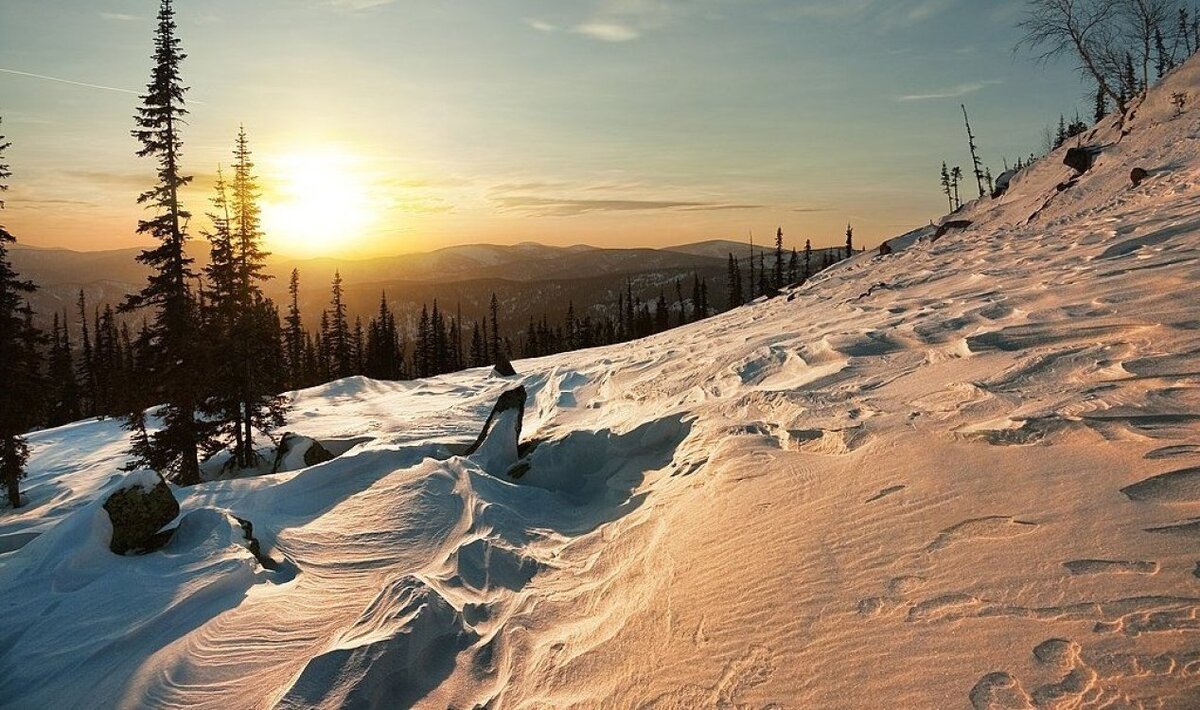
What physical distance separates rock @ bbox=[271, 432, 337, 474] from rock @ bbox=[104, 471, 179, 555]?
8202 millimetres

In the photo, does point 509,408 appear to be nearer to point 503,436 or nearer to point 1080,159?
point 503,436

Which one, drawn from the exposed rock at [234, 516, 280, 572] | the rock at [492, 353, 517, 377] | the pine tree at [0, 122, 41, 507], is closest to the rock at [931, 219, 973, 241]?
the rock at [492, 353, 517, 377]

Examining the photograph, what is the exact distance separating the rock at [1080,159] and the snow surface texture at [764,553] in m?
17.8

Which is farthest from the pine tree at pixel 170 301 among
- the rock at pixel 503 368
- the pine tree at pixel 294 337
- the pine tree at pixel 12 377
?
the pine tree at pixel 294 337

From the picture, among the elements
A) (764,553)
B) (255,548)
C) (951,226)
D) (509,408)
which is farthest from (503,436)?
(951,226)

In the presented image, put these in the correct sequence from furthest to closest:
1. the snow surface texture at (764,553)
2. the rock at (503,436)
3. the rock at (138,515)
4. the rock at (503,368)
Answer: the rock at (503,368) < the rock at (503,436) < the rock at (138,515) < the snow surface texture at (764,553)

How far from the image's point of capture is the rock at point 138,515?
630 cm

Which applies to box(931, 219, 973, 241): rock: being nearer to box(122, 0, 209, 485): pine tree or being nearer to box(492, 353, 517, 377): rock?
box(492, 353, 517, 377): rock

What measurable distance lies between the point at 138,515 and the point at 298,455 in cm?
896

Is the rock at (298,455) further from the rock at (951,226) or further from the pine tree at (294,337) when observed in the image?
the pine tree at (294,337)

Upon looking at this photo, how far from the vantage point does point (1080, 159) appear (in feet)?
76.1

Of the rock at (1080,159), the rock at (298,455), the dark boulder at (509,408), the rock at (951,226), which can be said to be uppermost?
the rock at (1080,159)

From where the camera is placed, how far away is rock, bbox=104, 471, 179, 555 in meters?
6.30

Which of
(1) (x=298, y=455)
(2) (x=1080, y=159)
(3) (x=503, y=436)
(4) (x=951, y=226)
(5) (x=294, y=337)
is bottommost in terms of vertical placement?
(1) (x=298, y=455)
